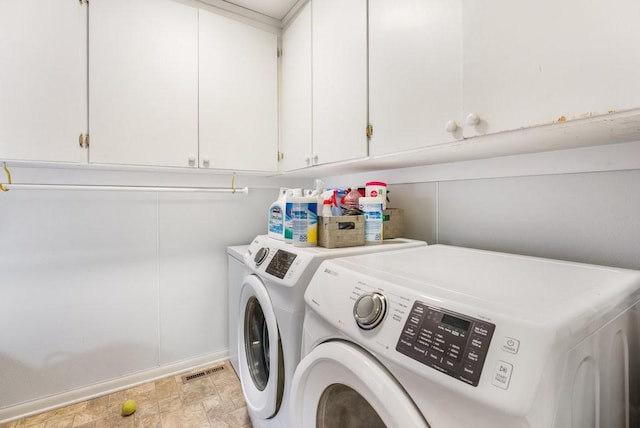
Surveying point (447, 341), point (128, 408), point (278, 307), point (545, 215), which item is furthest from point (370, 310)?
point (128, 408)

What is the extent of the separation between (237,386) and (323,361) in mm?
1432

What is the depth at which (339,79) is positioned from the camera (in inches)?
54.6

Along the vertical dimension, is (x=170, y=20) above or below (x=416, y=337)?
above

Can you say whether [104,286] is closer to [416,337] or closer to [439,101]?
[416,337]

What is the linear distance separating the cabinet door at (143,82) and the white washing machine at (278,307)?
787 mm

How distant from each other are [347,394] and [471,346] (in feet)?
1.40

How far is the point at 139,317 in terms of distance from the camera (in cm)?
190

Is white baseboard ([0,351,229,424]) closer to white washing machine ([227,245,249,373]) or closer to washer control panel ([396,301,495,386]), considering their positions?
white washing machine ([227,245,249,373])

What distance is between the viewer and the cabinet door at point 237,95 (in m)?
1.72

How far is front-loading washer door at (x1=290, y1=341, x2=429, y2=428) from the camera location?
558 millimetres

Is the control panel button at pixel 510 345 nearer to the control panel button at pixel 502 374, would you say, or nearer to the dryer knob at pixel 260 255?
the control panel button at pixel 502 374

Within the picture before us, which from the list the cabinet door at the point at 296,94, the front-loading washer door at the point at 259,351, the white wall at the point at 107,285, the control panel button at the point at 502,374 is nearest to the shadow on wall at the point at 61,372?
the white wall at the point at 107,285

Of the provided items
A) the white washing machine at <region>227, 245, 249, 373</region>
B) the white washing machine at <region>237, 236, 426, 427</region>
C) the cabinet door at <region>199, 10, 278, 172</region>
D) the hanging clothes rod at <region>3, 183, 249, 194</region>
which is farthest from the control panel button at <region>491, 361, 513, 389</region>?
the hanging clothes rod at <region>3, 183, 249, 194</region>

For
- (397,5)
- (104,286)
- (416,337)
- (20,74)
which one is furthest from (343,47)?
(104,286)
